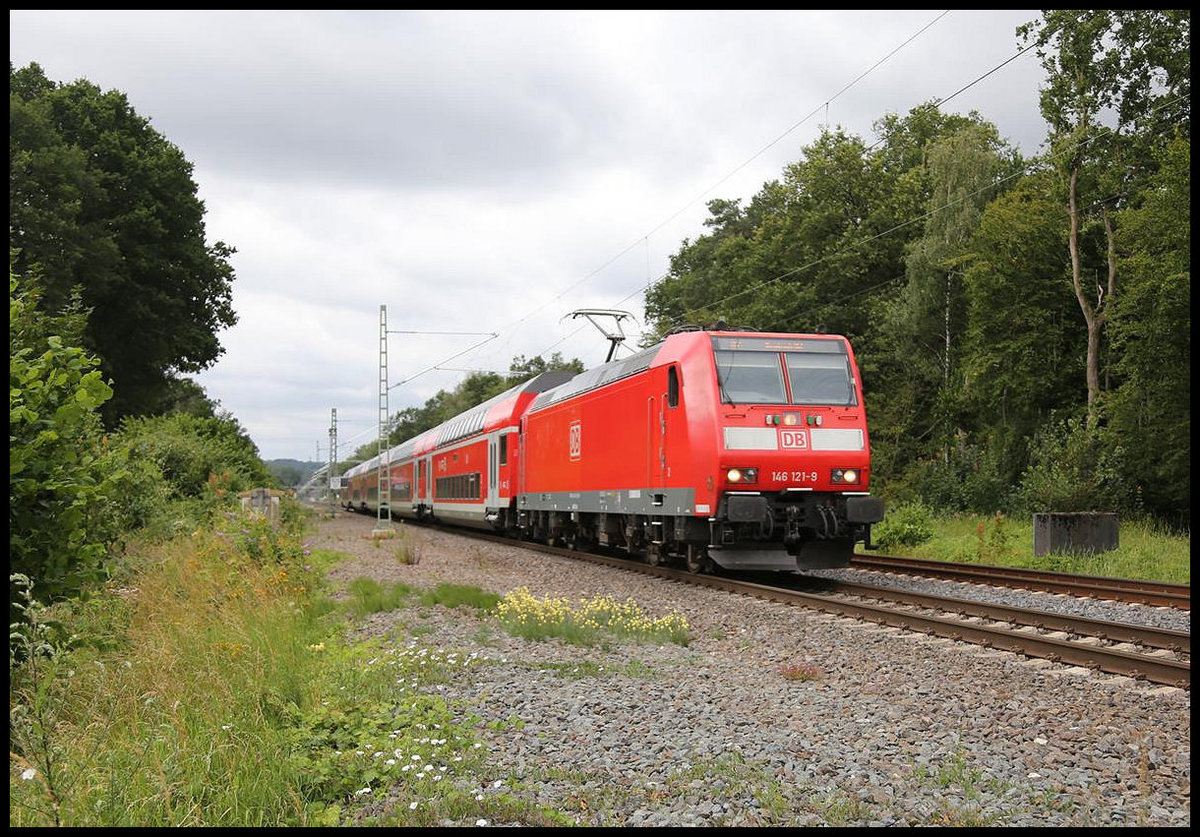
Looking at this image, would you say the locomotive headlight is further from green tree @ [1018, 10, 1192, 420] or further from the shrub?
green tree @ [1018, 10, 1192, 420]

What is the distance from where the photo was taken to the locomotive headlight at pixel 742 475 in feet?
42.9

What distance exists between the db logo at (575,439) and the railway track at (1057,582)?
5.52m

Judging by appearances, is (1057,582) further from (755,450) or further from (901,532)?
(901,532)

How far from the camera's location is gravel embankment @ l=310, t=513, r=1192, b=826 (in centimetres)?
465

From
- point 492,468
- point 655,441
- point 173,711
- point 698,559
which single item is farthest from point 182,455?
point 173,711

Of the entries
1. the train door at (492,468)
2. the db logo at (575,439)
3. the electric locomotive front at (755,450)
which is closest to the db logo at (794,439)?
the electric locomotive front at (755,450)

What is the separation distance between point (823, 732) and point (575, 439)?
44.3 ft

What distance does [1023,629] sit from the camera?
9711 mm

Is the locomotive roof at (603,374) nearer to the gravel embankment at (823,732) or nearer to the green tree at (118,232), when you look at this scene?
the gravel embankment at (823,732)

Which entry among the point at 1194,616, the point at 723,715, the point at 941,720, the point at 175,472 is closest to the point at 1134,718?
the point at 941,720

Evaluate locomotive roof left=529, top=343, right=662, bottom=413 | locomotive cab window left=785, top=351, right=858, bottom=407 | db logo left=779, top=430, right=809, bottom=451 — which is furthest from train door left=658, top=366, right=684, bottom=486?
locomotive cab window left=785, top=351, right=858, bottom=407

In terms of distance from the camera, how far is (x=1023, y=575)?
559 inches

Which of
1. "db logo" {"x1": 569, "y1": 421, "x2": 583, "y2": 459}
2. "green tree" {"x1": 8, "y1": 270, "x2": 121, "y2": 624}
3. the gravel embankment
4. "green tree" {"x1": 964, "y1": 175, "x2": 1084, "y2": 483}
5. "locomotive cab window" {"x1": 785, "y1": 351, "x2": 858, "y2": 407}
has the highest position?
"green tree" {"x1": 964, "y1": 175, "x2": 1084, "y2": 483}

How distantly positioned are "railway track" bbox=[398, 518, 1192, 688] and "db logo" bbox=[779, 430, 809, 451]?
1912 mm
